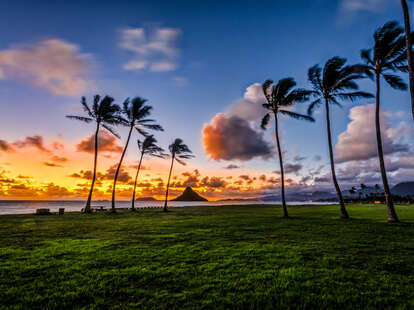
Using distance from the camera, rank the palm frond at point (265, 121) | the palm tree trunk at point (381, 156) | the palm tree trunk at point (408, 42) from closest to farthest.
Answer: the palm tree trunk at point (408, 42) < the palm tree trunk at point (381, 156) < the palm frond at point (265, 121)

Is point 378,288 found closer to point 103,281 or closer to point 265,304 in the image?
point 265,304

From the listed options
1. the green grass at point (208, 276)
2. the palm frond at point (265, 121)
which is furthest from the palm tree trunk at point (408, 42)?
the palm frond at point (265, 121)

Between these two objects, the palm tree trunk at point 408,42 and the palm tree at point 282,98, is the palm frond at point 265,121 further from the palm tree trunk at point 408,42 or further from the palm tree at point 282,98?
the palm tree trunk at point 408,42

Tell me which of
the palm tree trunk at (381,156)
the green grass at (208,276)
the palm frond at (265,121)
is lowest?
the green grass at (208,276)

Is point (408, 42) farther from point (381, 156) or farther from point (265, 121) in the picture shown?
point (265, 121)

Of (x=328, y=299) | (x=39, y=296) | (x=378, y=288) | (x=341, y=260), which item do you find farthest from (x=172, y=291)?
(x=341, y=260)

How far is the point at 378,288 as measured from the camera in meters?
4.35

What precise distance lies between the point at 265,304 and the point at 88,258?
5.31m

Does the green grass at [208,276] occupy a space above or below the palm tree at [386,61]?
below

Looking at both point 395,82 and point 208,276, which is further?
point 395,82

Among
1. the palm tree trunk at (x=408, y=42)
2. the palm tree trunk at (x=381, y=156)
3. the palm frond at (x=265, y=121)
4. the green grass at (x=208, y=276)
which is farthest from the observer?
the palm frond at (x=265, y=121)

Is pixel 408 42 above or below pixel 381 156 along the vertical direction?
above

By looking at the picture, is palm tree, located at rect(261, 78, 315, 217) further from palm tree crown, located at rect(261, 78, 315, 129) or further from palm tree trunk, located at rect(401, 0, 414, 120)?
palm tree trunk, located at rect(401, 0, 414, 120)

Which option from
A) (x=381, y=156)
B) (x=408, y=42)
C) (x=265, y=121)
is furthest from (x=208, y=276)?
(x=265, y=121)
